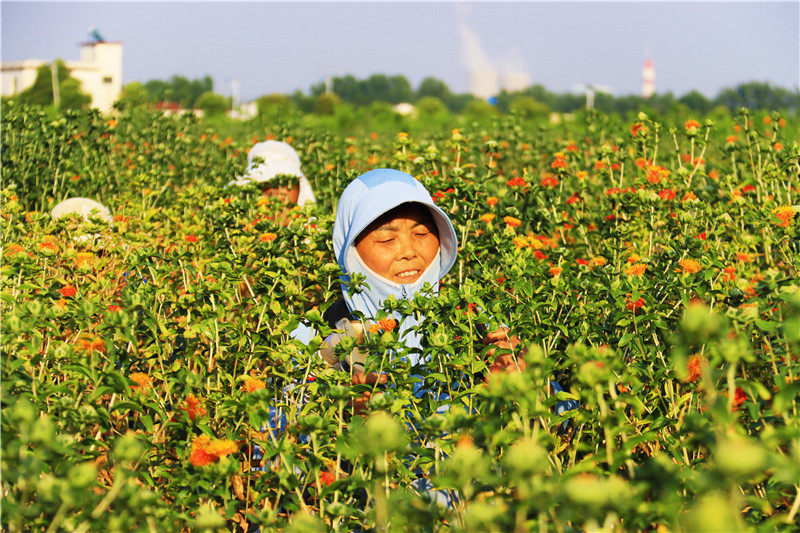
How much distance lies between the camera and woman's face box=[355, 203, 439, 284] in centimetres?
252

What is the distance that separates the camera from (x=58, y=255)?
3166mm

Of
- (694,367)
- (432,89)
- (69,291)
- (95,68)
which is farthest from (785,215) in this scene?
(432,89)

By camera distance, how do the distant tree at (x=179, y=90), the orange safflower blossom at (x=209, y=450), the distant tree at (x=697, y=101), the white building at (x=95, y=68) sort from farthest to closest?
the distant tree at (x=697, y=101), the white building at (x=95, y=68), the distant tree at (x=179, y=90), the orange safflower blossom at (x=209, y=450)

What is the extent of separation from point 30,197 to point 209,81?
305 feet

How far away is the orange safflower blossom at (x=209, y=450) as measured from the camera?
1.70 metres

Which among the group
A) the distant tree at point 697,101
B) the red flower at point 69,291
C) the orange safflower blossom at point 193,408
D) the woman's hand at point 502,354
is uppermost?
the distant tree at point 697,101

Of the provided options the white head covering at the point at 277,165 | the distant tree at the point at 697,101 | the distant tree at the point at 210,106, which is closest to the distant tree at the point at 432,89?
the distant tree at the point at 697,101

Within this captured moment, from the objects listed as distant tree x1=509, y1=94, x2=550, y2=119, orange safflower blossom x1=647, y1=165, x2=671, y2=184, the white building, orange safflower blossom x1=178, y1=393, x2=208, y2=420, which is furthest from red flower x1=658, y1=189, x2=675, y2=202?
the white building

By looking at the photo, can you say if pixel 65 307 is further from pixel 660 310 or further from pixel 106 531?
pixel 660 310

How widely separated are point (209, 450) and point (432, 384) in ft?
2.14

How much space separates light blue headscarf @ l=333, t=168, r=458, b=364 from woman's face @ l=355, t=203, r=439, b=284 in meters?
0.03

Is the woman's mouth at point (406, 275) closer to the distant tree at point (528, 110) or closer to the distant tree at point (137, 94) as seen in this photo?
the distant tree at point (528, 110)

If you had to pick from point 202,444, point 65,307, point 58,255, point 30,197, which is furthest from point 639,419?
point 30,197

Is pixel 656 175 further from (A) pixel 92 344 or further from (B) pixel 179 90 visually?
(B) pixel 179 90
